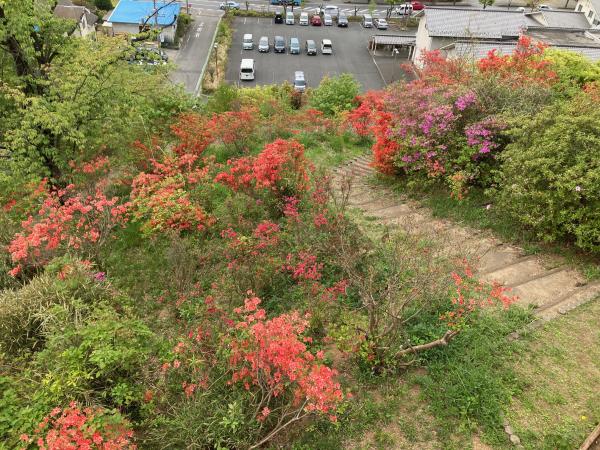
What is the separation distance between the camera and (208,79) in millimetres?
40250

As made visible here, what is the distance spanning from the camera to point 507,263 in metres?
11.6

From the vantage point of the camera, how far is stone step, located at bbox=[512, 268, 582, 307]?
10.3 m

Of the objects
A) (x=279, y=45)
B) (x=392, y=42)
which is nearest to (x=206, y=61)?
(x=279, y=45)

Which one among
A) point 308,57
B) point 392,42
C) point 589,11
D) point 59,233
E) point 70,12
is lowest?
point 59,233

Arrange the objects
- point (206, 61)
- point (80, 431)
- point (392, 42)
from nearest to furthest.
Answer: point (80, 431) → point (206, 61) → point (392, 42)

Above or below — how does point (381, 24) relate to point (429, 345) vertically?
above

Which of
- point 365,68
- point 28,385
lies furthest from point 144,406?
point 365,68

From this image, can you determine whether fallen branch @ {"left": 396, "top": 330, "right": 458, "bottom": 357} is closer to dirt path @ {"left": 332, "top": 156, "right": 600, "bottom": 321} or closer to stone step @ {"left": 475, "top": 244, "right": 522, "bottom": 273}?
dirt path @ {"left": 332, "top": 156, "right": 600, "bottom": 321}

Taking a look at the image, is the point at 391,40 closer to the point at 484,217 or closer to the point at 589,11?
the point at 589,11

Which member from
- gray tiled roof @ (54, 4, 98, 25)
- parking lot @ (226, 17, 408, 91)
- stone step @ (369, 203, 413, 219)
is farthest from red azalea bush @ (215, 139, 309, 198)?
gray tiled roof @ (54, 4, 98, 25)

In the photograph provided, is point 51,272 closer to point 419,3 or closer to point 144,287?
point 144,287

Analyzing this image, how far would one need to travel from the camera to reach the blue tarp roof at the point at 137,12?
44906 mm

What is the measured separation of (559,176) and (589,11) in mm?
53107

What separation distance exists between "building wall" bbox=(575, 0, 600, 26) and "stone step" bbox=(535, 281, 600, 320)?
50.1 m
